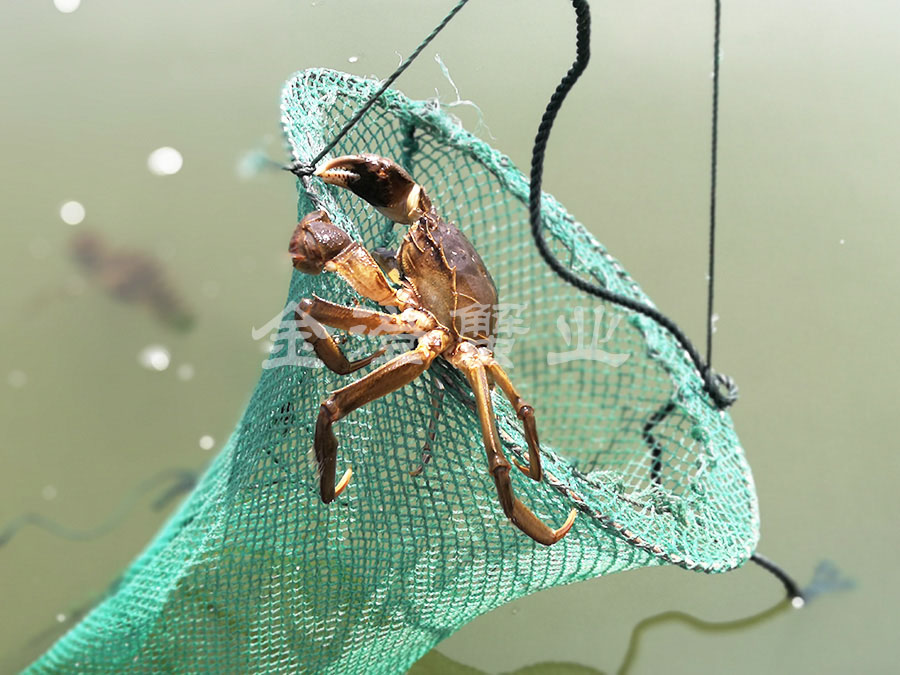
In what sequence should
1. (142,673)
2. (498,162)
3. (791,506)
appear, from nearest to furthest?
(142,673), (498,162), (791,506)

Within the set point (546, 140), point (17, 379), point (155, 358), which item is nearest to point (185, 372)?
point (155, 358)

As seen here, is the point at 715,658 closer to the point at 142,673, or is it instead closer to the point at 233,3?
the point at 142,673

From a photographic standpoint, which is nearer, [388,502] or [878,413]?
[388,502]

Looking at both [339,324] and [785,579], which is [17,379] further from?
[785,579]

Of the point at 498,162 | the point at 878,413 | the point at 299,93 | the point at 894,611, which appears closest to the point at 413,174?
the point at 498,162

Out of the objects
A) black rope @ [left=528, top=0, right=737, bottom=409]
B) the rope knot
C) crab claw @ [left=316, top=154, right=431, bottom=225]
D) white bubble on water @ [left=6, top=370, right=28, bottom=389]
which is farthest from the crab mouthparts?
white bubble on water @ [left=6, top=370, right=28, bottom=389]

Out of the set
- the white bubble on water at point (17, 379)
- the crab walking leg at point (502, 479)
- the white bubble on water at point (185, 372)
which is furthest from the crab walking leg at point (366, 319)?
the white bubble on water at point (17, 379)

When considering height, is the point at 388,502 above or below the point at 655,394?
above
